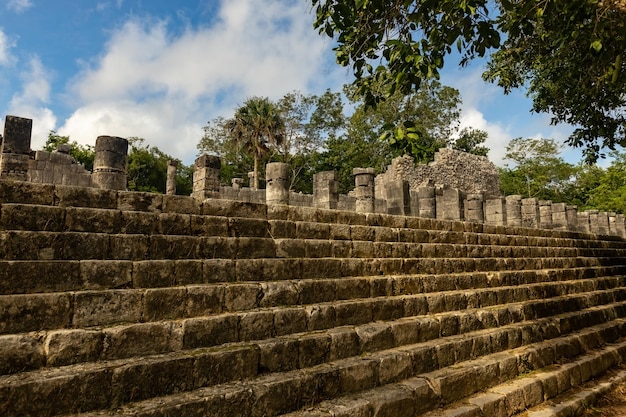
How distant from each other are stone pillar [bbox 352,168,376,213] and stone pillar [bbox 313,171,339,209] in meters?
0.55

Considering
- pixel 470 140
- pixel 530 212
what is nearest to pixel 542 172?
pixel 470 140

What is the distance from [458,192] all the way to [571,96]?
12.2ft

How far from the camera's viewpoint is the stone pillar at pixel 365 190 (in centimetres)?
972

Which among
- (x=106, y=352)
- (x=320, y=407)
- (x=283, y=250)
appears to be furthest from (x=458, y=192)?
(x=106, y=352)

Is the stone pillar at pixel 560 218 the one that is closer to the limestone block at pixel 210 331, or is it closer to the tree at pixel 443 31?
the tree at pixel 443 31

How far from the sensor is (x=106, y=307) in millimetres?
2680

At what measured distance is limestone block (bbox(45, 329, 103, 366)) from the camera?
2.34 m

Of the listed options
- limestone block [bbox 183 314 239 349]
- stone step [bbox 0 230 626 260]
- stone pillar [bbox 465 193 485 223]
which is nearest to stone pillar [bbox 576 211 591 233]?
stone pillar [bbox 465 193 485 223]

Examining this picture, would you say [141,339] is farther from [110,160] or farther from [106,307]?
[110,160]

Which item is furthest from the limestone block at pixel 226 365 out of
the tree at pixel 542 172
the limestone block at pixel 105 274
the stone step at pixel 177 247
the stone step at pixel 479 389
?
the tree at pixel 542 172

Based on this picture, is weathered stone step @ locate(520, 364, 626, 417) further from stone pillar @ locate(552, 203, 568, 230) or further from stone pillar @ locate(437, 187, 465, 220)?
stone pillar @ locate(552, 203, 568, 230)

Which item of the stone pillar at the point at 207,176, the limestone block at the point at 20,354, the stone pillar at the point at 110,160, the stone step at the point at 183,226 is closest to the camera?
the limestone block at the point at 20,354

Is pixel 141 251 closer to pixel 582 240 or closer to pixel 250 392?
pixel 250 392

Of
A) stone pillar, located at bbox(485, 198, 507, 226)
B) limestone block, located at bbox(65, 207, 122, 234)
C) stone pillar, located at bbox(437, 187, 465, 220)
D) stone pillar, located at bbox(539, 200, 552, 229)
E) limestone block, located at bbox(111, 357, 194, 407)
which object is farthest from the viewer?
stone pillar, located at bbox(539, 200, 552, 229)
